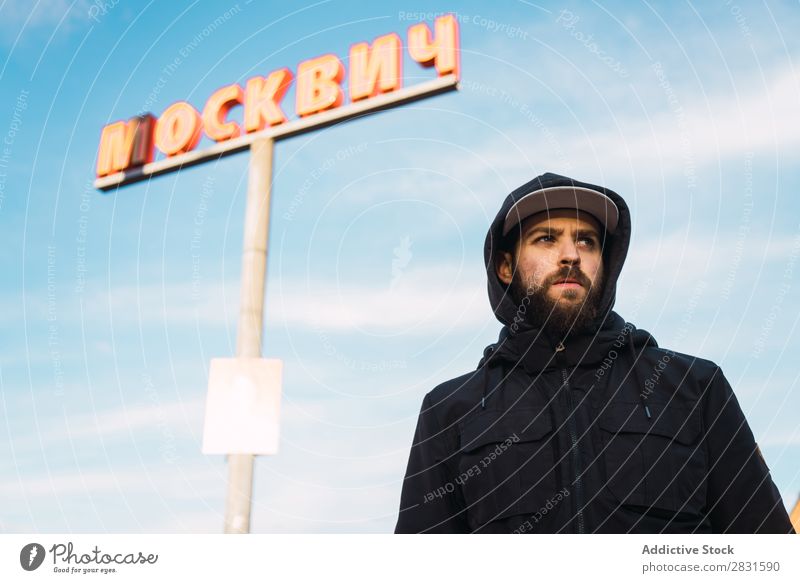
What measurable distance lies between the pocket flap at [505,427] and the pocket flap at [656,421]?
27cm

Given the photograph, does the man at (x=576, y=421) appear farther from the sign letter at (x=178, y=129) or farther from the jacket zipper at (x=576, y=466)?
the sign letter at (x=178, y=129)

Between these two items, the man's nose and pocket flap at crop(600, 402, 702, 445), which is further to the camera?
the man's nose

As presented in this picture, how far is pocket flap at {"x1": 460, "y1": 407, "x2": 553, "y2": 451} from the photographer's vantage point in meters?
3.06

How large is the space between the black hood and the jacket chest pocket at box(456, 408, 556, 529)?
0.32 meters

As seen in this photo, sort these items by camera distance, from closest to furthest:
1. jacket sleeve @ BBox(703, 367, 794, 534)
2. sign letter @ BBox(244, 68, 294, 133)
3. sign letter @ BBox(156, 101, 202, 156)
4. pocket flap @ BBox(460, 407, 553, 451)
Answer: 1. jacket sleeve @ BBox(703, 367, 794, 534)
2. pocket flap @ BBox(460, 407, 553, 451)
3. sign letter @ BBox(244, 68, 294, 133)
4. sign letter @ BBox(156, 101, 202, 156)

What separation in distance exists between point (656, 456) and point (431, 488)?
1.01 metres

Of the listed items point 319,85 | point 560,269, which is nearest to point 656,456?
point 560,269

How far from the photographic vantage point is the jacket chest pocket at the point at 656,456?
2.81m

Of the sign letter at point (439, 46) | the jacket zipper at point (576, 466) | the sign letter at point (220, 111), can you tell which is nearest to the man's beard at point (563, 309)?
the jacket zipper at point (576, 466)

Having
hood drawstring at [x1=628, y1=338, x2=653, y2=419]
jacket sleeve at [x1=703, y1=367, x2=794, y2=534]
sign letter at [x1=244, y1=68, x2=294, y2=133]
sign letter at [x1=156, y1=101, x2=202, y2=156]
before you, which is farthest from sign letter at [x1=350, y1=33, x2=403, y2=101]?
jacket sleeve at [x1=703, y1=367, x2=794, y2=534]

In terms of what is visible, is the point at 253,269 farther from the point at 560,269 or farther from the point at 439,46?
the point at 560,269

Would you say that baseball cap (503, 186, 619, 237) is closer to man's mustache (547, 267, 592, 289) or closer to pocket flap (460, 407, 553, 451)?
man's mustache (547, 267, 592, 289)
